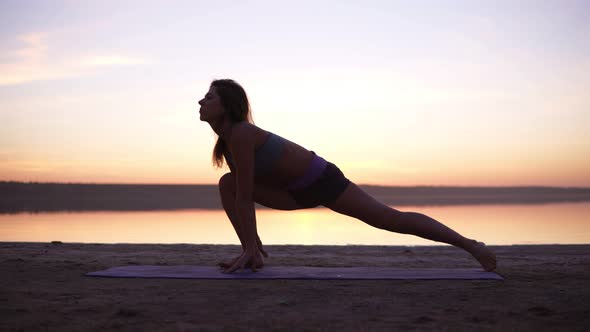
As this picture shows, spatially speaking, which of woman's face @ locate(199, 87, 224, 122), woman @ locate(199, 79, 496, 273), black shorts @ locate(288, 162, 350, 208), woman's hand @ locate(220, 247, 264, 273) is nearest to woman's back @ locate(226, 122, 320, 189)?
woman @ locate(199, 79, 496, 273)

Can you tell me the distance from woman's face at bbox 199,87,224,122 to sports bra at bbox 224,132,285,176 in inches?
16.3

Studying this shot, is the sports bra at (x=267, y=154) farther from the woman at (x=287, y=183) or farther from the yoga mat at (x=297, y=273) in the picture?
the yoga mat at (x=297, y=273)

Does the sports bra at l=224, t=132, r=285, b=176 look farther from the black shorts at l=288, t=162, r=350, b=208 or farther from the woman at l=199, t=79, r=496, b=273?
→ the black shorts at l=288, t=162, r=350, b=208

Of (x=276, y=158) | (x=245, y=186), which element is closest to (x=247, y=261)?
(x=245, y=186)

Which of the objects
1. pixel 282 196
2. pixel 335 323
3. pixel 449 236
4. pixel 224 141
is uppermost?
pixel 224 141

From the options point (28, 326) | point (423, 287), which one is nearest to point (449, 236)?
point (423, 287)

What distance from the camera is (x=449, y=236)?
433 centimetres

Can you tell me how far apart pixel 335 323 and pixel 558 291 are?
1600 millimetres

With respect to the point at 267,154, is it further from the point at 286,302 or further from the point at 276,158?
the point at 286,302

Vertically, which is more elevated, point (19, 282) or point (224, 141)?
point (224, 141)

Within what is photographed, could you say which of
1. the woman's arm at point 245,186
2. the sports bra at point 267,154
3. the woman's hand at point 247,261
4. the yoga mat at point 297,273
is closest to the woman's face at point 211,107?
the woman's arm at point 245,186

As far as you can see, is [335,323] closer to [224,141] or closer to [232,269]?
[232,269]

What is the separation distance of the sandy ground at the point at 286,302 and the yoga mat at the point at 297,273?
0.12 m

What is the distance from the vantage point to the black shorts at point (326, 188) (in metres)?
4.37
